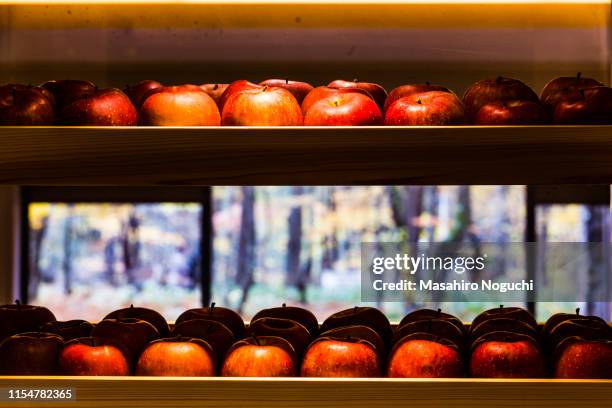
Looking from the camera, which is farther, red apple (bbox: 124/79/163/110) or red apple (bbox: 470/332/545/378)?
red apple (bbox: 124/79/163/110)

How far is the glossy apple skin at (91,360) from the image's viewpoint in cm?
176

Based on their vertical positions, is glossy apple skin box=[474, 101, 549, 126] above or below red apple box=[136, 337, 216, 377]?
above

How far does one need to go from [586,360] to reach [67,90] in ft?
4.31

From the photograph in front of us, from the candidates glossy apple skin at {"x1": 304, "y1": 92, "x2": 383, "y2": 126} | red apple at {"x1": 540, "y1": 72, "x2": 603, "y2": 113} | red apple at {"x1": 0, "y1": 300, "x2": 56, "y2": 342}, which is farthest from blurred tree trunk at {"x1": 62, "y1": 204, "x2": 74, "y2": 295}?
red apple at {"x1": 540, "y1": 72, "x2": 603, "y2": 113}

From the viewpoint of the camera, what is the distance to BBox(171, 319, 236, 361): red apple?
6.25ft

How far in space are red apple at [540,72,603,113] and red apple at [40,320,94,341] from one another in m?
1.19

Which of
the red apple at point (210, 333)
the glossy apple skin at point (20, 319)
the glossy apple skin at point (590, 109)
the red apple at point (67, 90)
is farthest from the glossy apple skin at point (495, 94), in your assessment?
the glossy apple skin at point (20, 319)

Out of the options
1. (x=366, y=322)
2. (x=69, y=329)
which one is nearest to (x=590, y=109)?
(x=366, y=322)

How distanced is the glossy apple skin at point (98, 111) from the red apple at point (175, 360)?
0.48 meters

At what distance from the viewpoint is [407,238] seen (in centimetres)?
397

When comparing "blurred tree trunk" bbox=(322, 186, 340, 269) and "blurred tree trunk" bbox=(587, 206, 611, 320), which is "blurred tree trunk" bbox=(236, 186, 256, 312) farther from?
"blurred tree trunk" bbox=(587, 206, 611, 320)

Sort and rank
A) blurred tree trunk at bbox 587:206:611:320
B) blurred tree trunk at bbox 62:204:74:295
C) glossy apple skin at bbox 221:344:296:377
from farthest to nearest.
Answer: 1. blurred tree trunk at bbox 62:204:74:295
2. blurred tree trunk at bbox 587:206:611:320
3. glossy apple skin at bbox 221:344:296:377

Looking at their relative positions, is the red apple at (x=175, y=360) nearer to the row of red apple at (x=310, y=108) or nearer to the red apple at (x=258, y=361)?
the red apple at (x=258, y=361)

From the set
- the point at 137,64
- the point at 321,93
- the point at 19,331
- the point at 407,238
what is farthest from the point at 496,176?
the point at 407,238
